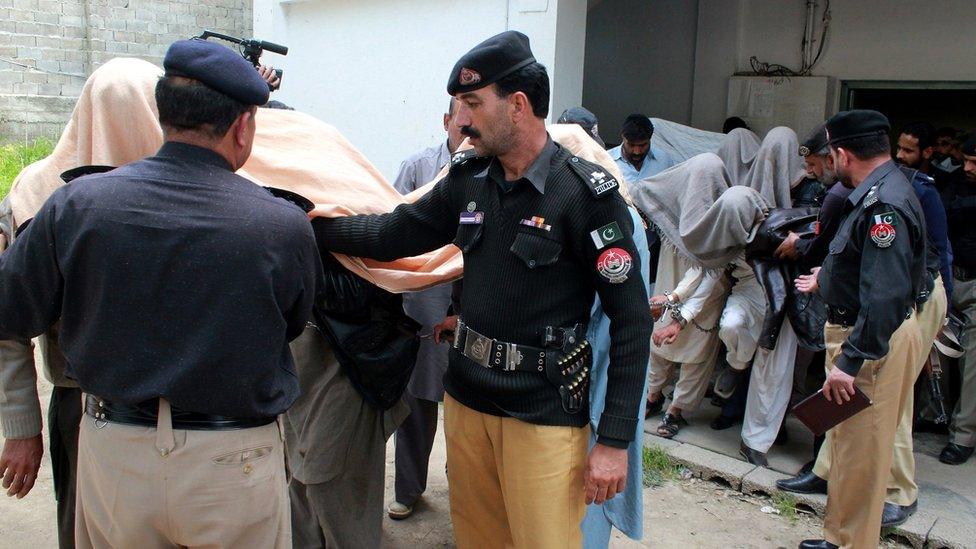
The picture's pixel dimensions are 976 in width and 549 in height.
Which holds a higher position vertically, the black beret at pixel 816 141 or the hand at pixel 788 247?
the black beret at pixel 816 141

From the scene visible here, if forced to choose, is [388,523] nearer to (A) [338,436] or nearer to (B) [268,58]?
(A) [338,436]

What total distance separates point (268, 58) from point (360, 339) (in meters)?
6.37

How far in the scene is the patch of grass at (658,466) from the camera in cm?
433

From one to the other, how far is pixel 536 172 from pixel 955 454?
3538 millimetres

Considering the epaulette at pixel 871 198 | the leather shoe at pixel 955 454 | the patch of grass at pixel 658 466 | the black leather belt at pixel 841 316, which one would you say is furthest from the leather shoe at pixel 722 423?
the epaulette at pixel 871 198

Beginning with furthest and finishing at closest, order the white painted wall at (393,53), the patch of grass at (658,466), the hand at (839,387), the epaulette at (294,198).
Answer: the white painted wall at (393,53) → the patch of grass at (658,466) → the hand at (839,387) → the epaulette at (294,198)

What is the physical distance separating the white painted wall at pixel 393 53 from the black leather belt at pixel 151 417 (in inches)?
158

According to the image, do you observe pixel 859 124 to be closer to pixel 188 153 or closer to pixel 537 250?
pixel 537 250

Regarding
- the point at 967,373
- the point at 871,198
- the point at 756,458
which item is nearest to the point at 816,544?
the point at 756,458

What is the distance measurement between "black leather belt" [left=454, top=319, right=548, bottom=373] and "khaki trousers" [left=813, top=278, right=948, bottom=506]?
1933 mm

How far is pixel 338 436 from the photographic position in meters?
2.73

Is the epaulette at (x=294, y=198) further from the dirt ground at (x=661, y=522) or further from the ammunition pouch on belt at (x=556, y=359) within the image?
the dirt ground at (x=661, y=522)

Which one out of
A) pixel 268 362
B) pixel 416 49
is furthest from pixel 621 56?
pixel 268 362

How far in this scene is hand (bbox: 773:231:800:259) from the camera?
4090mm
